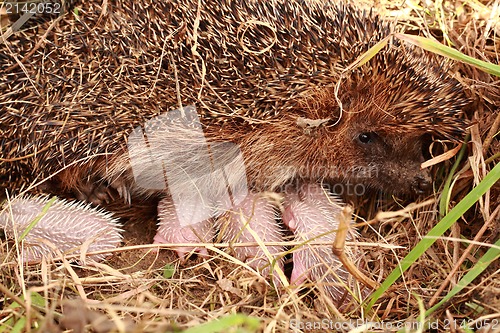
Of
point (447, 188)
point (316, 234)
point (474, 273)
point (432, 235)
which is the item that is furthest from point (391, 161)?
point (474, 273)

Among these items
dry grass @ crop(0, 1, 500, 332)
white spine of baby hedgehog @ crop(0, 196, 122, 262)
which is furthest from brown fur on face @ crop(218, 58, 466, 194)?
white spine of baby hedgehog @ crop(0, 196, 122, 262)

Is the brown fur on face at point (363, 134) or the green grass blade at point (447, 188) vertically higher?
the brown fur on face at point (363, 134)

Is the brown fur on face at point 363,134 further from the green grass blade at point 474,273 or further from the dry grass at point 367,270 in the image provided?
the green grass blade at point 474,273

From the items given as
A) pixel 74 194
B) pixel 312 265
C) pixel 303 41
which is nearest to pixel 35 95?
pixel 74 194

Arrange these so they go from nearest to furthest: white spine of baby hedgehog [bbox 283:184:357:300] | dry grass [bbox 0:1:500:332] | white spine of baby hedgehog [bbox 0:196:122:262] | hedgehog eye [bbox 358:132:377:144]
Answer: dry grass [bbox 0:1:500:332], white spine of baby hedgehog [bbox 283:184:357:300], white spine of baby hedgehog [bbox 0:196:122:262], hedgehog eye [bbox 358:132:377:144]

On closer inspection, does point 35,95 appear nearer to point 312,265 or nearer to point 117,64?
point 117,64

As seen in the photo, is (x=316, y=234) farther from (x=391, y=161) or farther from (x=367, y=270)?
(x=391, y=161)

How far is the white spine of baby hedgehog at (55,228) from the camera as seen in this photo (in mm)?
3135

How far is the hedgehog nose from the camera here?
3.37m

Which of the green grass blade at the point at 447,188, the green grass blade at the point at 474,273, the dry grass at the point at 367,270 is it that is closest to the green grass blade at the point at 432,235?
the dry grass at the point at 367,270

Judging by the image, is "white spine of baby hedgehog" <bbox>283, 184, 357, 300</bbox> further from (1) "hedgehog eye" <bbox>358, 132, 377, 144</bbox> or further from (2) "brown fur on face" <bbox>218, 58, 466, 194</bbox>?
(1) "hedgehog eye" <bbox>358, 132, 377, 144</bbox>

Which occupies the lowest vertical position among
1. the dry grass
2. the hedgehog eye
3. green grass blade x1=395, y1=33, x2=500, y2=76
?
the dry grass

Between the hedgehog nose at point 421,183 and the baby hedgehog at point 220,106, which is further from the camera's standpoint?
the hedgehog nose at point 421,183

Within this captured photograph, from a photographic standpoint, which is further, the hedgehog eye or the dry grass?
the hedgehog eye
